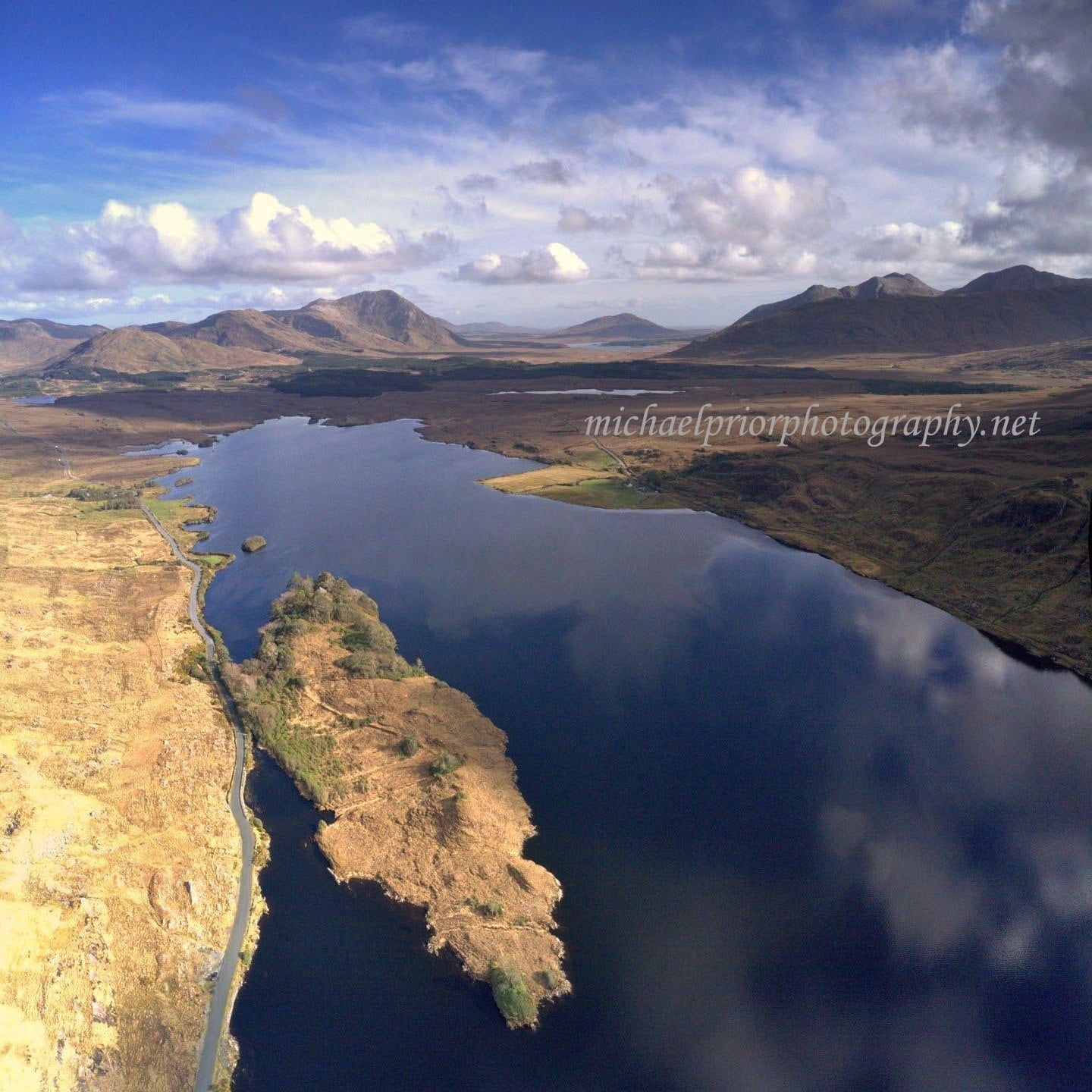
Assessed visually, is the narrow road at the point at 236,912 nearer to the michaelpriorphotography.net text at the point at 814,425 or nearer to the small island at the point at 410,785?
the small island at the point at 410,785

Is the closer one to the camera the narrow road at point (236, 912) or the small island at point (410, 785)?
the narrow road at point (236, 912)

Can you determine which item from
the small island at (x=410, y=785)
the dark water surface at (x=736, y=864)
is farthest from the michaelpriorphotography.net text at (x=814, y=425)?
the small island at (x=410, y=785)

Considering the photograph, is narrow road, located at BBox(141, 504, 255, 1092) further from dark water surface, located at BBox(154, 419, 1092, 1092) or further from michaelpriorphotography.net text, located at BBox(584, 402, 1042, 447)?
michaelpriorphotography.net text, located at BBox(584, 402, 1042, 447)

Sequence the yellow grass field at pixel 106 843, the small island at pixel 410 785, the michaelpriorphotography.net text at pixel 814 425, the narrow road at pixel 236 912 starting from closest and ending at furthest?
the narrow road at pixel 236 912, the yellow grass field at pixel 106 843, the small island at pixel 410 785, the michaelpriorphotography.net text at pixel 814 425

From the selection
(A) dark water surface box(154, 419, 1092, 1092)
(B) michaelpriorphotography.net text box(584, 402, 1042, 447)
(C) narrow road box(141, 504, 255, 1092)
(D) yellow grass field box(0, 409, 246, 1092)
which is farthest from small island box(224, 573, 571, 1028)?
(B) michaelpriorphotography.net text box(584, 402, 1042, 447)

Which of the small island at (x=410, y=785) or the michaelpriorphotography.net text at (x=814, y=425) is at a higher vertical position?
the michaelpriorphotography.net text at (x=814, y=425)

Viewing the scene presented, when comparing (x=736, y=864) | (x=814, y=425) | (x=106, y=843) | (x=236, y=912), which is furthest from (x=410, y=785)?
(x=814, y=425)

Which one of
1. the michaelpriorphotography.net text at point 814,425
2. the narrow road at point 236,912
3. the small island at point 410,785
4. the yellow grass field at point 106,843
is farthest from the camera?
the michaelpriorphotography.net text at point 814,425

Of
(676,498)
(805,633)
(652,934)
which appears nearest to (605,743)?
(652,934)
